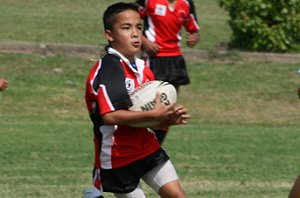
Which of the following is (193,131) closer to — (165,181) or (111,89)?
(165,181)

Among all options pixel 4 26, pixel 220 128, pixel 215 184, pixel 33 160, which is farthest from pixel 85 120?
pixel 4 26

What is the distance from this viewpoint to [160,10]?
1125 centimetres

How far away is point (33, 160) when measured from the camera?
10133 mm

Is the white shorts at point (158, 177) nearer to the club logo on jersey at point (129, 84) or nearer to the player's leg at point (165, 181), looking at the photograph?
the player's leg at point (165, 181)

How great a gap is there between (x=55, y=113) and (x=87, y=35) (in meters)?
3.94

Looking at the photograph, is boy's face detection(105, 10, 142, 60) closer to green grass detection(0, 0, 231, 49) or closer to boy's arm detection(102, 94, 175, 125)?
boy's arm detection(102, 94, 175, 125)

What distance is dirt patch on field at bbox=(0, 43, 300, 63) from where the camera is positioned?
50.9ft

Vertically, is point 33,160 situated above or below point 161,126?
below

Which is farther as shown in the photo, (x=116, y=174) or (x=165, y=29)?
(x=165, y=29)

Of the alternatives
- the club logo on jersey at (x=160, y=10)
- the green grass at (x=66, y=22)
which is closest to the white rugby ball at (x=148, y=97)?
the club logo on jersey at (x=160, y=10)

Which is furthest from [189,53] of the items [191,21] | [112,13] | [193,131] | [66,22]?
[112,13]

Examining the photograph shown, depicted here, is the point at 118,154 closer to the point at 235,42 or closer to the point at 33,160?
the point at 33,160

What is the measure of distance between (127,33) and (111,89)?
1.39 feet

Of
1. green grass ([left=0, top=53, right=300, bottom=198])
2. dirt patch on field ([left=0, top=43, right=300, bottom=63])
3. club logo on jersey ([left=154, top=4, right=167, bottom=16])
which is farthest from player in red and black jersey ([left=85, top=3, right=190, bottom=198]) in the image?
dirt patch on field ([left=0, top=43, right=300, bottom=63])
